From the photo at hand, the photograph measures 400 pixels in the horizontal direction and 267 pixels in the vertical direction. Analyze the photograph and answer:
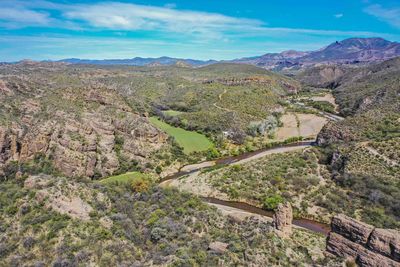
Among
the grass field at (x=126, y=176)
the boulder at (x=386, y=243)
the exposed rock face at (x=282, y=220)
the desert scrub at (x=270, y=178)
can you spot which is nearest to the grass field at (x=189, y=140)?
the grass field at (x=126, y=176)

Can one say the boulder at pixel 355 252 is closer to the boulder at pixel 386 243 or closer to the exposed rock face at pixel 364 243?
the exposed rock face at pixel 364 243

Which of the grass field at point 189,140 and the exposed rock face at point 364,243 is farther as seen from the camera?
the grass field at point 189,140

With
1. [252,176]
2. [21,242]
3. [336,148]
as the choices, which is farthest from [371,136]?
[21,242]

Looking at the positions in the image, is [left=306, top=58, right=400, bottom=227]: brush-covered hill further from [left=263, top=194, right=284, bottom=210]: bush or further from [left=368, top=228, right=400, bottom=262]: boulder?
[left=368, top=228, right=400, bottom=262]: boulder

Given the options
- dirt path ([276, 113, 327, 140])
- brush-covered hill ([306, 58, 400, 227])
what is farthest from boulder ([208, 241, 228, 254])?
dirt path ([276, 113, 327, 140])

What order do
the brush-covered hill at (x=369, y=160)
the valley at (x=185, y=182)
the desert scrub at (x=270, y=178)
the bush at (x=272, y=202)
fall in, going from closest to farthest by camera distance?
the valley at (x=185, y=182) < the brush-covered hill at (x=369, y=160) < the bush at (x=272, y=202) < the desert scrub at (x=270, y=178)

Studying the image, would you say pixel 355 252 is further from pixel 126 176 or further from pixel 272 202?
pixel 126 176

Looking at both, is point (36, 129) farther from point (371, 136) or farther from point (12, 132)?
point (371, 136)

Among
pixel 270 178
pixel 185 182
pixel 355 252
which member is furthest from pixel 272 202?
pixel 355 252
